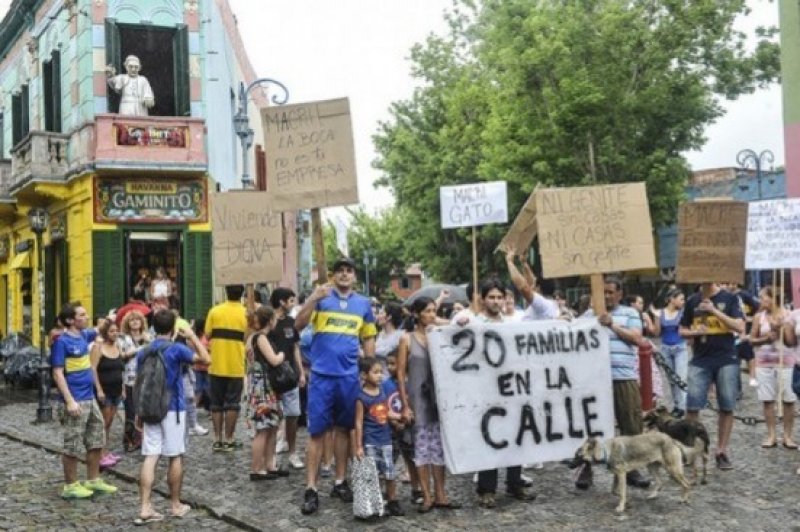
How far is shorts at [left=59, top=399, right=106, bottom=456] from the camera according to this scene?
7918 mm

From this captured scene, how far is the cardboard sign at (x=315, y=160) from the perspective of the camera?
7730mm

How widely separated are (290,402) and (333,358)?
174cm

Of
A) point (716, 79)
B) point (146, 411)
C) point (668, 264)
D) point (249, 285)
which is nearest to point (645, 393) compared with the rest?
point (249, 285)

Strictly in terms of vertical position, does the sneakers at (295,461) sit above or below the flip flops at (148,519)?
above

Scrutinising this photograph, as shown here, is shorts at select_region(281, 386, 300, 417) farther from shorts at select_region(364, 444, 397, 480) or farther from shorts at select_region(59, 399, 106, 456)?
shorts at select_region(364, 444, 397, 480)

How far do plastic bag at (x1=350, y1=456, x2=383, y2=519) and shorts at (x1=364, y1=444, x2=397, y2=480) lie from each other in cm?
12

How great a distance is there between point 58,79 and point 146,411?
15.7 m

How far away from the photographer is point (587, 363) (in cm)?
774

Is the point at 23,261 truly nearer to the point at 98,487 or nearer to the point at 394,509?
the point at 98,487

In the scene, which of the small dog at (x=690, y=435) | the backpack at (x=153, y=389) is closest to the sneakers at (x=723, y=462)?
the small dog at (x=690, y=435)

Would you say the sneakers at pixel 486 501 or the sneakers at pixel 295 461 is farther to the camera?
the sneakers at pixel 295 461

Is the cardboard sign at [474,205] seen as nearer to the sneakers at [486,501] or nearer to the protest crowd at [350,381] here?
the protest crowd at [350,381]

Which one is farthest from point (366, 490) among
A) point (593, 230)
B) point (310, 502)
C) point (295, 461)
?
point (593, 230)

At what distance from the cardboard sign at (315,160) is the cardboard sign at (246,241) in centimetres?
153
